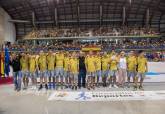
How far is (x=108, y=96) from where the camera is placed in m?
11.4

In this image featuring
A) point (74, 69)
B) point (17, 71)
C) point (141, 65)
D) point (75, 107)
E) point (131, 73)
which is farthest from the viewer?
point (131, 73)

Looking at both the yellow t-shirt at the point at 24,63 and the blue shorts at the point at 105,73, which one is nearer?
the yellow t-shirt at the point at 24,63

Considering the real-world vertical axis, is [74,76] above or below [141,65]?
below

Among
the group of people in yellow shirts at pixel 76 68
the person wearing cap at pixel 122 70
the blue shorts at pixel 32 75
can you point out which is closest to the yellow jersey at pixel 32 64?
the group of people in yellow shirts at pixel 76 68

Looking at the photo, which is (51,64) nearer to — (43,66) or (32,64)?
(43,66)

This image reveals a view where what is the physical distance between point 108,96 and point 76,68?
9.36ft

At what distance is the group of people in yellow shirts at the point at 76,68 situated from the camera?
13.6 m

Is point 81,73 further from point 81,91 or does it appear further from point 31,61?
point 31,61

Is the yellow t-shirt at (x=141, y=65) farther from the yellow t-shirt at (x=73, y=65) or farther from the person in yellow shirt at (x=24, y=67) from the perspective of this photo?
the person in yellow shirt at (x=24, y=67)

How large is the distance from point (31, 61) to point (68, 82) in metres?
2.09

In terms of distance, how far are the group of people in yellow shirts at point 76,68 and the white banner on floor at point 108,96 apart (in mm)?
1467

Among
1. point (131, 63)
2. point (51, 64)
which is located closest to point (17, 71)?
point (51, 64)

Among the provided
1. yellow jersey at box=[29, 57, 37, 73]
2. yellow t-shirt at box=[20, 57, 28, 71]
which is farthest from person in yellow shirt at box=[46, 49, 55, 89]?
yellow t-shirt at box=[20, 57, 28, 71]

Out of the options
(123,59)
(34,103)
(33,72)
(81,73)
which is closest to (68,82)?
(81,73)
